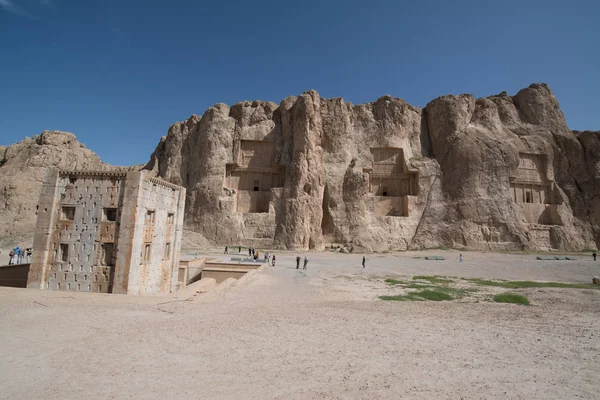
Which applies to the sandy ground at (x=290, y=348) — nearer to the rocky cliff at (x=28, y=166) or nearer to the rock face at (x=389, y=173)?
the rock face at (x=389, y=173)

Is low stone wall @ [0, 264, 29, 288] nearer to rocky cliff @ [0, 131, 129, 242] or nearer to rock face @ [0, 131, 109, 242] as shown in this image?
rocky cliff @ [0, 131, 129, 242]

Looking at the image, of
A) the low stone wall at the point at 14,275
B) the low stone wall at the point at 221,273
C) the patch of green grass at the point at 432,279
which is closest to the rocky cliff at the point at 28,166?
the low stone wall at the point at 14,275

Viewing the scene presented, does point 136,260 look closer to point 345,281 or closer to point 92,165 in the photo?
point 345,281

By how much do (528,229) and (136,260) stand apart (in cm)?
4633

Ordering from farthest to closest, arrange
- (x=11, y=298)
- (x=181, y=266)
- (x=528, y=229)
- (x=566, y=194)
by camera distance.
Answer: (x=566, y=194)
(x=528, y=229)
(x=181, y=266)
(x=11, y=298)

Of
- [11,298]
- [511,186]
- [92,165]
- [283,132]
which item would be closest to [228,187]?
[283,132]

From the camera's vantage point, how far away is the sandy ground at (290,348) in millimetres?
5590

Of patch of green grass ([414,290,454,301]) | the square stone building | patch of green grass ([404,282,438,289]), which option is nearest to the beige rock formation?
patch of green grass ([404,282,438,289])

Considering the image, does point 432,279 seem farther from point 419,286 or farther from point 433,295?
point 433,295

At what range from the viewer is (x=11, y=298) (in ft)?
34.7

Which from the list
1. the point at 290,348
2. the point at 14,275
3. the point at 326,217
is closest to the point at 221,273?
the point at 14,275

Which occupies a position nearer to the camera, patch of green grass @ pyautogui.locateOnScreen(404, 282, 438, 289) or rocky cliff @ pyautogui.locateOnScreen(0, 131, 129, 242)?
patch of green grass @ pyautogui.locateOnScreen(404, 282, 438, 289)

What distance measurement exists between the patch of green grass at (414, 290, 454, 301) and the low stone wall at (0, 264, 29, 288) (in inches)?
798

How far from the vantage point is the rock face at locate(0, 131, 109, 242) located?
36438 mm
